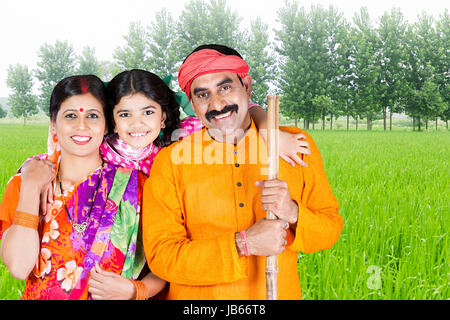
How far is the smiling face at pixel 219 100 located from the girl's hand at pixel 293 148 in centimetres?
20

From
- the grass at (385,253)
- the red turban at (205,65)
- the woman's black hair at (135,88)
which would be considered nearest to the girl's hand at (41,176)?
the woman's black hair at (135,88)

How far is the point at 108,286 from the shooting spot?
1662mm

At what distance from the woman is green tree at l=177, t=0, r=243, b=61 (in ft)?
80.5

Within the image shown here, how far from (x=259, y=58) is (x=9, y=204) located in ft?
80.0

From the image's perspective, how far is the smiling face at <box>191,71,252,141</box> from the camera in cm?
150

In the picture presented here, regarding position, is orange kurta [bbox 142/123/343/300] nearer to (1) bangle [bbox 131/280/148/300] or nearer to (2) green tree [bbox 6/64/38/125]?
(1) bangle [bbox 131/280/148/300]

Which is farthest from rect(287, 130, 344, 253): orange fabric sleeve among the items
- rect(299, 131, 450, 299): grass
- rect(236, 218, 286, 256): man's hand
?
rect(299, 131, 450, 299): grass

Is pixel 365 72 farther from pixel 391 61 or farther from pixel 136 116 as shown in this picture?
pixel 136 116

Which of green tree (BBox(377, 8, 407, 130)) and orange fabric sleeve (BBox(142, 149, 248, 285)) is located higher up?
green tree (BBox(377, 8, 407, 130))

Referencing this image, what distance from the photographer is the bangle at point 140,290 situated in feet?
5.50

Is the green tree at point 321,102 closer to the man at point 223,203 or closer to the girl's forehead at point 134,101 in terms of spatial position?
the girl's forehead at point 134,101

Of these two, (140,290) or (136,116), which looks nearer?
(140,290)

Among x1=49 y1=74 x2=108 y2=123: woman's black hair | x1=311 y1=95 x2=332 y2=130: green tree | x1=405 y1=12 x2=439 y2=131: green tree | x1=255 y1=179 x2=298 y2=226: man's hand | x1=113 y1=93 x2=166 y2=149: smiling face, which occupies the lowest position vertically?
x1=255 y1=179 x2=298 y2=226: man's hand

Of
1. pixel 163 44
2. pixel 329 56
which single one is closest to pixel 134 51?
pixel 163 44
